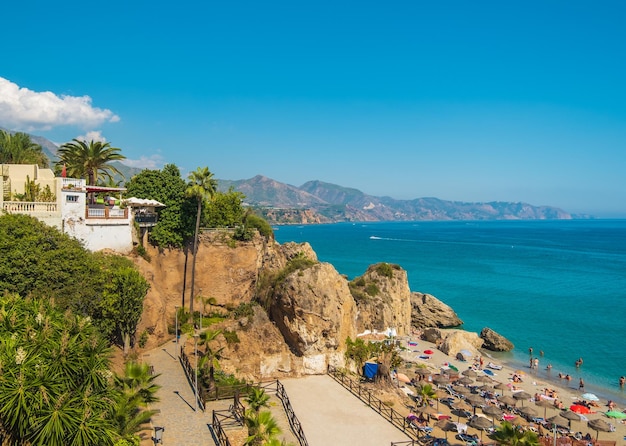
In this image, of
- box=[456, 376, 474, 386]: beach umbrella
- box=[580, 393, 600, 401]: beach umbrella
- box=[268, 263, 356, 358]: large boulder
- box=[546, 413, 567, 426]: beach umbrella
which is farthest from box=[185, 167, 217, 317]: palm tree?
box=[580, 393, 600, 401]: beach umbrella

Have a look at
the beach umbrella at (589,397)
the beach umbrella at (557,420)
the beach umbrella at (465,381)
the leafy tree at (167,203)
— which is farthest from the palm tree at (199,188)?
Answer: the beach umbrella at (589,397)

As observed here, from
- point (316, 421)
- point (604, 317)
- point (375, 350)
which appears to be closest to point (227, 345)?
point (316, 421)

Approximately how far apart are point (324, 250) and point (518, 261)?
2318 inches

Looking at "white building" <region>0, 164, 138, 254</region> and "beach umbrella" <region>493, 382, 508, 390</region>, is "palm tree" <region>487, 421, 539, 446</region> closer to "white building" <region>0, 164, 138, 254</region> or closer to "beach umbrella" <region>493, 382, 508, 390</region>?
"beach umbrella" <region>493, 382, 508, 390</region>

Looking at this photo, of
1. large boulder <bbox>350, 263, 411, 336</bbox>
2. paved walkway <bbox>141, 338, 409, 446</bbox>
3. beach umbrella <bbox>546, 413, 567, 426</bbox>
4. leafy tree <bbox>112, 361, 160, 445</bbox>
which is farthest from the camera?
large boulder <bbox>350, 263, 411, 336</bbox>

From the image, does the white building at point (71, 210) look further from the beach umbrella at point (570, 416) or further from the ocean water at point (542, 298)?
the ocean water at point (542, 298)

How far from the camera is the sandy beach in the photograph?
96.5 ft

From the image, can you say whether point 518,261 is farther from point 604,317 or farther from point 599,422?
point 599,422

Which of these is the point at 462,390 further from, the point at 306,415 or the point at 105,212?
the point at 105,212

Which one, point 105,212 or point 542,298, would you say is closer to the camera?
point 105,212

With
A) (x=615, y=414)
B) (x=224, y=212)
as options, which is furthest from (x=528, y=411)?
(x=224, y=212)

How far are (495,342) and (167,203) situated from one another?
38.1 m

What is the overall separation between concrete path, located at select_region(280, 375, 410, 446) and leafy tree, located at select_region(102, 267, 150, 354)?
32.1ft

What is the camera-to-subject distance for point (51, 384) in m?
11.7
